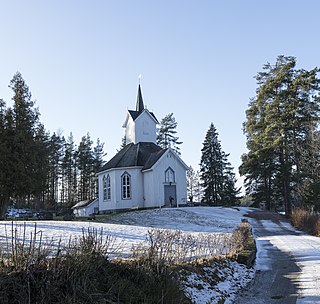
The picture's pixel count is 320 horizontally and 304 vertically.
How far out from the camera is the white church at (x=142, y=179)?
116ft

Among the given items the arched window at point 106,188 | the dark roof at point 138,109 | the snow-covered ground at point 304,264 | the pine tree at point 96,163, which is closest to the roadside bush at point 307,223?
the snow-covered ground at point 304,264

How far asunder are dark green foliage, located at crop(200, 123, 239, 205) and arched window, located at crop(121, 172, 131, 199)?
2490 centimetres

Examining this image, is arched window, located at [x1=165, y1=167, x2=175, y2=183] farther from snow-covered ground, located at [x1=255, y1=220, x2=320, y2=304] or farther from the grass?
the grass

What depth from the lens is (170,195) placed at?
36031 mm

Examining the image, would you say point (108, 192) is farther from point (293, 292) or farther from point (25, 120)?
point (293, 292)

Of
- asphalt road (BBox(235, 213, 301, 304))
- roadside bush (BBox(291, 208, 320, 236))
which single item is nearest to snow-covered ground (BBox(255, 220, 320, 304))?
asphalt road (BBox(235, 213, 301, 304))

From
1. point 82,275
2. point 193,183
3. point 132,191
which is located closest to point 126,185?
point 132,191

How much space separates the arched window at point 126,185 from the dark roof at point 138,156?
3.22 feet

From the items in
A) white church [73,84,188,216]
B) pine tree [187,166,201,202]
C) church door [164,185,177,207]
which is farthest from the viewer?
pine tree [187,166,201,202]

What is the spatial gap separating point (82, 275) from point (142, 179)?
31.5 metres

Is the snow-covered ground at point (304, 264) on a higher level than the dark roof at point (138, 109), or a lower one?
lower

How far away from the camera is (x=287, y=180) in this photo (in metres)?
39.0

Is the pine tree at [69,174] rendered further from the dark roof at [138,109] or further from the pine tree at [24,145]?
the pine tree at [24,145]

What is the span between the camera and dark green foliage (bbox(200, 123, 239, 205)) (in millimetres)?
59844
